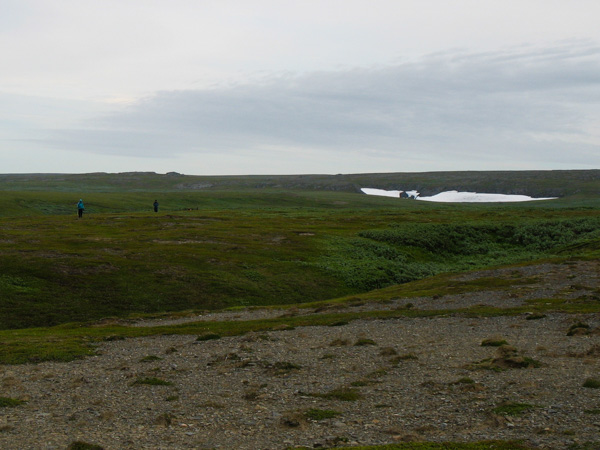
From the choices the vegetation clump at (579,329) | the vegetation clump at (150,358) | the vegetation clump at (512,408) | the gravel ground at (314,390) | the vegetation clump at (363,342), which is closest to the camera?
the gravel ground at (314,390)

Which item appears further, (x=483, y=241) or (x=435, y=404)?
(x=483, y=241)

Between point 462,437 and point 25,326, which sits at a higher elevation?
point 462,437

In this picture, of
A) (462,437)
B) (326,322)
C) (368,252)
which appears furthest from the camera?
(368,252)

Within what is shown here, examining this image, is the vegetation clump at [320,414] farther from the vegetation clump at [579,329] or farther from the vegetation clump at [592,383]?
the vegetation clump at [579,329]

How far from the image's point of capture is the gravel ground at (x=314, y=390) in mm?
17406

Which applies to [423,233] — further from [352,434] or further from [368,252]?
[352,434]

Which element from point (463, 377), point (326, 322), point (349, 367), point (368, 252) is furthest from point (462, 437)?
point (368, 252)

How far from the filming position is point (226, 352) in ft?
97.8

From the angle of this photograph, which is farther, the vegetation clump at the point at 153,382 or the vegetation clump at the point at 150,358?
the vegetation clump at the point at 150,358

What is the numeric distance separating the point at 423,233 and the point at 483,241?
406 inches

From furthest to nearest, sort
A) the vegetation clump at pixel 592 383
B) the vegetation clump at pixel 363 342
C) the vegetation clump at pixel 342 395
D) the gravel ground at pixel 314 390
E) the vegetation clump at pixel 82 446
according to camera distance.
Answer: the vegetation clump at pixel 363 342
the vegetation clump at pixel 342 395
the vegetation clump at pixel 592 383
the gravel ground at pixel 314 390
the vegetation clump at pixel 82 446

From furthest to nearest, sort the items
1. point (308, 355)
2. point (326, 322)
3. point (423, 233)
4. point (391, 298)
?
point (423, 233) → point (391, 298) → point (326, 322) → point (308, 355)

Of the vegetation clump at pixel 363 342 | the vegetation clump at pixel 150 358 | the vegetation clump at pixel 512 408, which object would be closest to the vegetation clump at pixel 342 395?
the vegetation clump at pixel 512 408

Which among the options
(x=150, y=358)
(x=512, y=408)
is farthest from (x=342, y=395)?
(x=150, y=358)
